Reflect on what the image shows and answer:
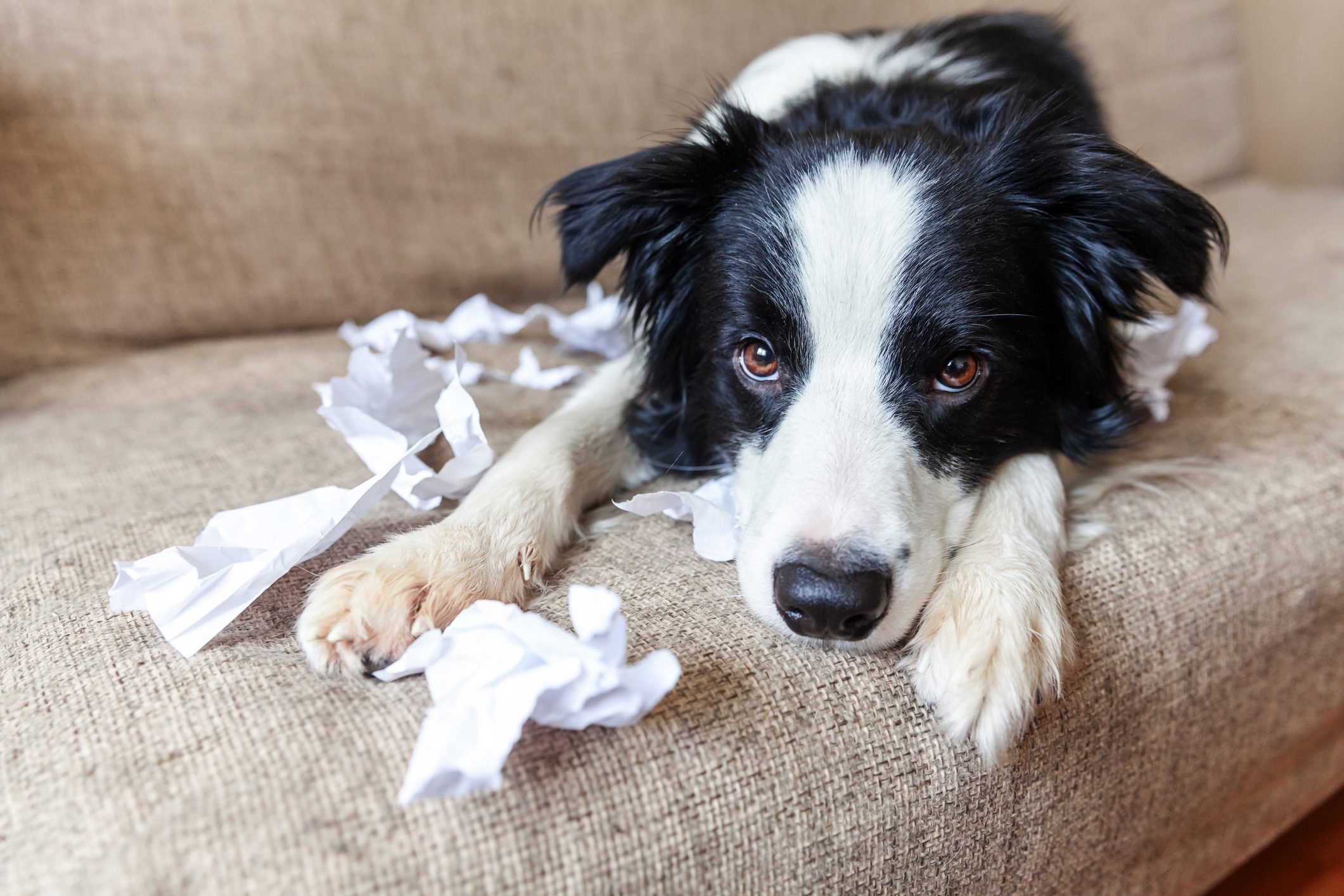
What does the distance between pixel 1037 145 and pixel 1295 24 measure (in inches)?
168

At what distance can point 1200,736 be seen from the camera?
1.44m

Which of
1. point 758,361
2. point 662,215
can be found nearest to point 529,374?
point 662,215

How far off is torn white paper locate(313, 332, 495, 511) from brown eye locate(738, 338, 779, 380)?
435mm

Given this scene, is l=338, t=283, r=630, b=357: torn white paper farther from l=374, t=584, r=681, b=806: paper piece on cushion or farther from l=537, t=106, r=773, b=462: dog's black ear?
l=374, t=584, r=681, b=806: paper piece on cushion

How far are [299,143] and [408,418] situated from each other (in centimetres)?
101

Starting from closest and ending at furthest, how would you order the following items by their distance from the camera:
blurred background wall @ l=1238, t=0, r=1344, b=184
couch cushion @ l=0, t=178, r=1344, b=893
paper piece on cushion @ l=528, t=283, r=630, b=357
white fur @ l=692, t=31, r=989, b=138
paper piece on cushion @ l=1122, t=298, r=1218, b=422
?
couch cushion @ l=0, t=178, r=1344, b=893
paper piece on cushion @ l=1122, t=298, r=1218, b=422
white fur @ l=692, t=31, r=989, b=138
paper piece on cushion @ l=528, t=283, r=630, b=357
blurred background wall @ l=1238, t=0, r=1344, b=184

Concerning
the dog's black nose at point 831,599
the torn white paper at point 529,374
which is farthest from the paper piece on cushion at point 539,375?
the dog's black nose at point 831,599

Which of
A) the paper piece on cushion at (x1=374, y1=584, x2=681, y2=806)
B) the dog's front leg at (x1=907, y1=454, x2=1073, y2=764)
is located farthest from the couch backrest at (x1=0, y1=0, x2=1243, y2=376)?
the paper piece on cushion at (x1=374, y1=584, x2=681, y2=806)

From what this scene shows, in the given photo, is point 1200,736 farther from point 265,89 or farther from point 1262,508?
point 265,89

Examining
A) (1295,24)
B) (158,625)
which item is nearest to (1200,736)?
(158,625)

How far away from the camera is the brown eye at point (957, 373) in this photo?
1441mm

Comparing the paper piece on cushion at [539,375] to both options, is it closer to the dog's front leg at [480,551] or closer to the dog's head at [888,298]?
the dog's front leg at [480,551]

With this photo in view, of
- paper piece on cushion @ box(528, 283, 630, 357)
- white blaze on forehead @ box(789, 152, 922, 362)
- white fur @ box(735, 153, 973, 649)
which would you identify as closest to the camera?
white fur @ box(735, 153, 973, 649)

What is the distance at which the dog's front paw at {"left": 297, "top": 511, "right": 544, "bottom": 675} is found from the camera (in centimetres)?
116
